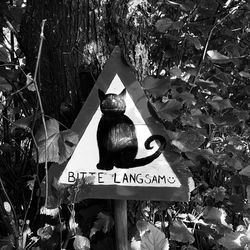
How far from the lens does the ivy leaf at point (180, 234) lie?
1.67m

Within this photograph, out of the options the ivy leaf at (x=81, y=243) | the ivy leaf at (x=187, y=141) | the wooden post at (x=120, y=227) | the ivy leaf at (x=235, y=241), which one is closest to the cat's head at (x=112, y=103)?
the ivy leaf at (x=187, y=141)

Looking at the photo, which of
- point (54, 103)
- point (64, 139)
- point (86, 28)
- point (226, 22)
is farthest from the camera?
point (226, 22)

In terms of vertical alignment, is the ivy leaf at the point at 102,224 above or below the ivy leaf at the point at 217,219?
above

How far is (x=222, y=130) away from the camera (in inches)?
88.6

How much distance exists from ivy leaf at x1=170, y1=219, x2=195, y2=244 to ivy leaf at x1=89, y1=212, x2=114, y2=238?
Result: 0.34 metres

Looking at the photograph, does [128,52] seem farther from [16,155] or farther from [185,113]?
[16,155]

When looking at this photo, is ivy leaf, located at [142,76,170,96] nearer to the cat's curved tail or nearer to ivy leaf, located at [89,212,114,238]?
the cat's curved tail

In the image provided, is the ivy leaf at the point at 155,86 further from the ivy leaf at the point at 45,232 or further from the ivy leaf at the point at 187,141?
the ivy leaf at the point at 45,232

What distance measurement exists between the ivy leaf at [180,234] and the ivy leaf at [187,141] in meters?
0.46

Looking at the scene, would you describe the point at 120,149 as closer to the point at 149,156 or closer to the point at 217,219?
the point at 149,156

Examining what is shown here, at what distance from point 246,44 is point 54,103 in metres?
1.27

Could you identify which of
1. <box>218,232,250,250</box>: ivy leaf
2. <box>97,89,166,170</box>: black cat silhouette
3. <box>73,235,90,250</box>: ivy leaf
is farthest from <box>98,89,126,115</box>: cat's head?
<box>218,232,250,250</box>: ivy leaf

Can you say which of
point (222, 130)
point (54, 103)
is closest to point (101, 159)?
Result: point (54, 103)

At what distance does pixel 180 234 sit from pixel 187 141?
49 centimetres
